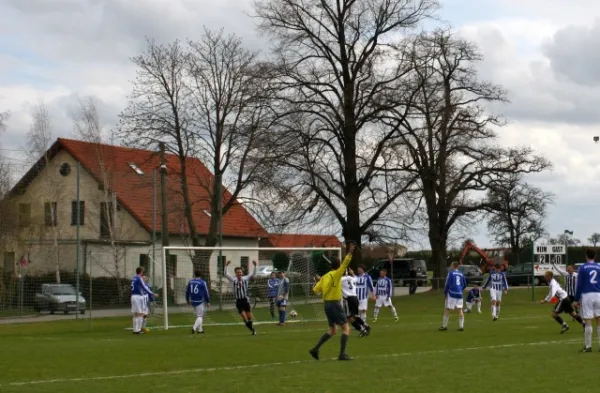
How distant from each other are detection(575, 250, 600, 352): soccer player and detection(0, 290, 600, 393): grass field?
0.71 metres

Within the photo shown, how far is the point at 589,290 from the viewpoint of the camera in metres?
17.7

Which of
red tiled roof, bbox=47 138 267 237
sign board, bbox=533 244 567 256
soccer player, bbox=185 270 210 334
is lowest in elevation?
soccer player, bbox=185 270 210 334

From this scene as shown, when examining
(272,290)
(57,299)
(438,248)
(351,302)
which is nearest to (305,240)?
(438,248)

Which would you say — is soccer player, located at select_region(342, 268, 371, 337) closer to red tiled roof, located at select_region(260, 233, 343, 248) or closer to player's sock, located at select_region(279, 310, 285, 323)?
player's sock, located at select_region(279, 310, 285, 323)

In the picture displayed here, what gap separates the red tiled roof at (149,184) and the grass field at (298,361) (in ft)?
62.8

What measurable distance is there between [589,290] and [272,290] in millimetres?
18520

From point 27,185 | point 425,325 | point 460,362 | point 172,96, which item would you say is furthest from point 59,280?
point 460,362

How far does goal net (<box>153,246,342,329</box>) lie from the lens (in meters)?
33.3

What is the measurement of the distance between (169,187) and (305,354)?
31.3 metres

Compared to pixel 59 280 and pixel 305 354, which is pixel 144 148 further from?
pixel 305 354

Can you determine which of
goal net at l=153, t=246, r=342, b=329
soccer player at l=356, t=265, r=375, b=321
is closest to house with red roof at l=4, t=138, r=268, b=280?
goal net at l=153, t=246, r=342, b=329

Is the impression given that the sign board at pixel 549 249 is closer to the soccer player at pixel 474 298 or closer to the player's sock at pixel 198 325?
the soccer player at pixel 474 298

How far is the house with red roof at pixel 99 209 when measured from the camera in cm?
4653

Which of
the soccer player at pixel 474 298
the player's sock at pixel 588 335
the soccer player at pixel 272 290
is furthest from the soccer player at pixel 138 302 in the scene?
the soccer player at pixel 474 298
